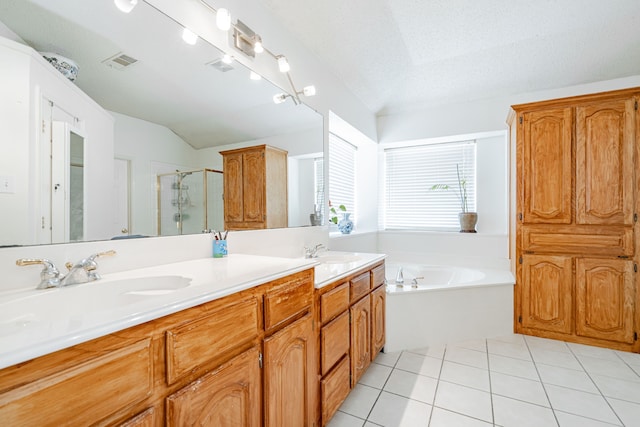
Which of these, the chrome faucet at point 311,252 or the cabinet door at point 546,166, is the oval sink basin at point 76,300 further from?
the cabinet door at point 546,166

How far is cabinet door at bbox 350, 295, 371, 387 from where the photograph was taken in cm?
177

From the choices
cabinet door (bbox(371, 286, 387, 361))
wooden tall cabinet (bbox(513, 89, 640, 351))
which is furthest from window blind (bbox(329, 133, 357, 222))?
wooden tall cabinet (bbox(513, 89, 640, 351))

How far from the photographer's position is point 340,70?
8.79ft

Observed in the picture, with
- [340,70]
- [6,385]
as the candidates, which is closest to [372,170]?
[340,70]

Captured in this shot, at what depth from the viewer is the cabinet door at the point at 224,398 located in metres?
0.78

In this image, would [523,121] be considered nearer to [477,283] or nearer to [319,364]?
[477,283]

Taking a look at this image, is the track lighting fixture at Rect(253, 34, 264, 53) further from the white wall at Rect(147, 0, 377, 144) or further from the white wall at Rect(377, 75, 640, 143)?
the white wall at Rect(377, 75, 640, 143)

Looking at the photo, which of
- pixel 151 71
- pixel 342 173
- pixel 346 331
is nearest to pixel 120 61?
pixel 151 71

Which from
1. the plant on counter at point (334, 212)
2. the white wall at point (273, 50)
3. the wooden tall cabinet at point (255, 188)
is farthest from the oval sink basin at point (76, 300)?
the plant on counter at point (334, 212)

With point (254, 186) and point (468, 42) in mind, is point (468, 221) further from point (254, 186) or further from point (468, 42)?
point (254, 186)

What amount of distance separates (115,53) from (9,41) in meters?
0.32

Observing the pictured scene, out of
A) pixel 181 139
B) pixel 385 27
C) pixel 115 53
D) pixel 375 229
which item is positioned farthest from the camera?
pixel 375 229

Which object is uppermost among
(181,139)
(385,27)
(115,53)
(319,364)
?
(385,27)

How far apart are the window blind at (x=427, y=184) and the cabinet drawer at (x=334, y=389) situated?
2.44 metres
